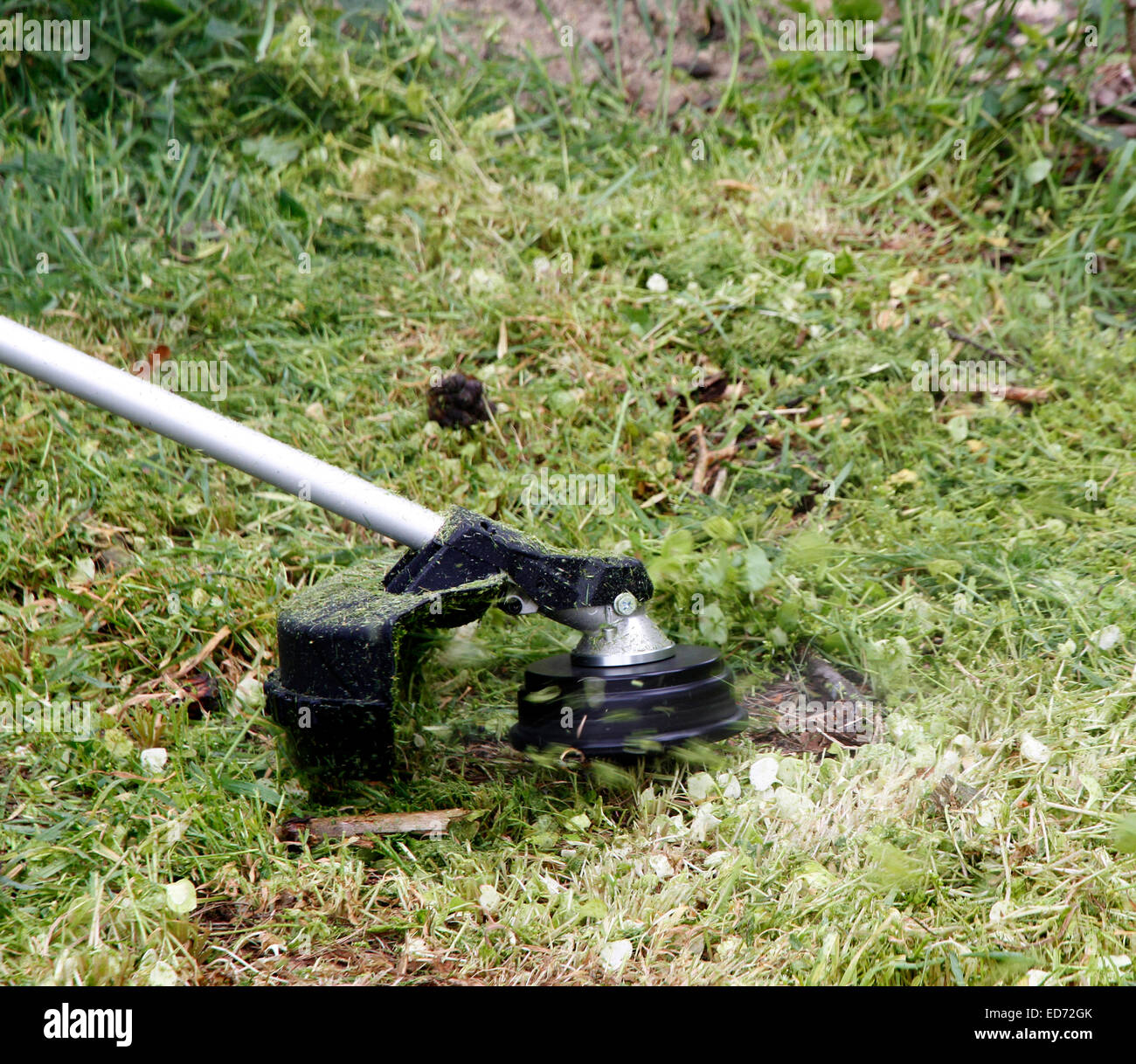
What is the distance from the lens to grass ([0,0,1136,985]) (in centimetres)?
187

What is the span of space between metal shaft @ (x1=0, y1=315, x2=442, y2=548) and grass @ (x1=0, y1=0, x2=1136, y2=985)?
48 centimetres

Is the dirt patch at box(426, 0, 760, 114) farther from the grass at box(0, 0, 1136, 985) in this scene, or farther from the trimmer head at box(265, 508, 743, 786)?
the trimmer head at box(265, 508, 743, 786)

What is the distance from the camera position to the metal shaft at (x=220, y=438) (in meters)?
2.17

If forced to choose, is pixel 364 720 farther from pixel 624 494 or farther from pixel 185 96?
pixel 185 96

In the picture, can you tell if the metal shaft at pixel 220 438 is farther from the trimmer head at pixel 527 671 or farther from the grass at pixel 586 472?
the grass at pixel 586 472

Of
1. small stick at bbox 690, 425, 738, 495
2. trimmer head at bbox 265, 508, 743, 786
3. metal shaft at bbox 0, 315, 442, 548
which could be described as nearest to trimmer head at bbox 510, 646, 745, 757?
trimmer head at bbox 265, 508, 743, 786

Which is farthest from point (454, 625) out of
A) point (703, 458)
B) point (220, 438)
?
point (703, 458)

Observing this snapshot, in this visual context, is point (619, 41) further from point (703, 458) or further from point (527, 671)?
point (527, 671)

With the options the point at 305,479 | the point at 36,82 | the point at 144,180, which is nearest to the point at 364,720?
the point at 305,479

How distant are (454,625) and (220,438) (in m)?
0.62

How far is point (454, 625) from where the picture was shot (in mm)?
2061

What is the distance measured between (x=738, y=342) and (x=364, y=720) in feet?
5.60

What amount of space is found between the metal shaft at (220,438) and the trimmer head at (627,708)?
1.24 ft

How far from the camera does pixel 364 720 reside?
195cm
